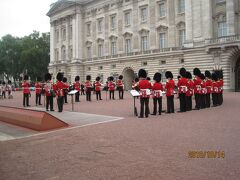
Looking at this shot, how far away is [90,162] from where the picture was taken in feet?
19.2

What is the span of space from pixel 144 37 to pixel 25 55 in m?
28.9

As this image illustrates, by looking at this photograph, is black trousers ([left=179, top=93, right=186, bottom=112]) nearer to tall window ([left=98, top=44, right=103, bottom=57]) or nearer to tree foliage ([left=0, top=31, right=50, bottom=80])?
tall window ([left=98, top=44, right=103, bottom=57])

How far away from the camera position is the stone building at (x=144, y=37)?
3132 cm

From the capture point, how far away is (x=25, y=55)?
199 feet

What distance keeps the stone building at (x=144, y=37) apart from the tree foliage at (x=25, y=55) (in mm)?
6985

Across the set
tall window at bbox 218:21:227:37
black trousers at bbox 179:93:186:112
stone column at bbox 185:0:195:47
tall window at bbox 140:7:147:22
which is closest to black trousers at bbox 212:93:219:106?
black trousers at bbox 179:93:186:112

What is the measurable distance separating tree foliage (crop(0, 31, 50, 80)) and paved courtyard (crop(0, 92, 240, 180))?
54.2 meters

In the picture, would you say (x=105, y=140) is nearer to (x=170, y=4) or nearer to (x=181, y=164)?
(x=181, y=164)

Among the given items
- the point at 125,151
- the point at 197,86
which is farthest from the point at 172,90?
the point at 125,151

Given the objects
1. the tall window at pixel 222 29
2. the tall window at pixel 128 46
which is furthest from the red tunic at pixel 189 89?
the tall window at pixel 128 46

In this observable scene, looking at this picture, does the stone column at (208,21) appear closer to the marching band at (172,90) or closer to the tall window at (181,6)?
the tall window at (181,6)

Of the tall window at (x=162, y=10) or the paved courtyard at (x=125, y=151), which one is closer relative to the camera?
the paved courtyard at (x=125, y=151)

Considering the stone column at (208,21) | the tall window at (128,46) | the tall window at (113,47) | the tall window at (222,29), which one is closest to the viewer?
the tall window at (222,29)

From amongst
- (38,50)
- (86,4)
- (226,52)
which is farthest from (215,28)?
(38,50)
